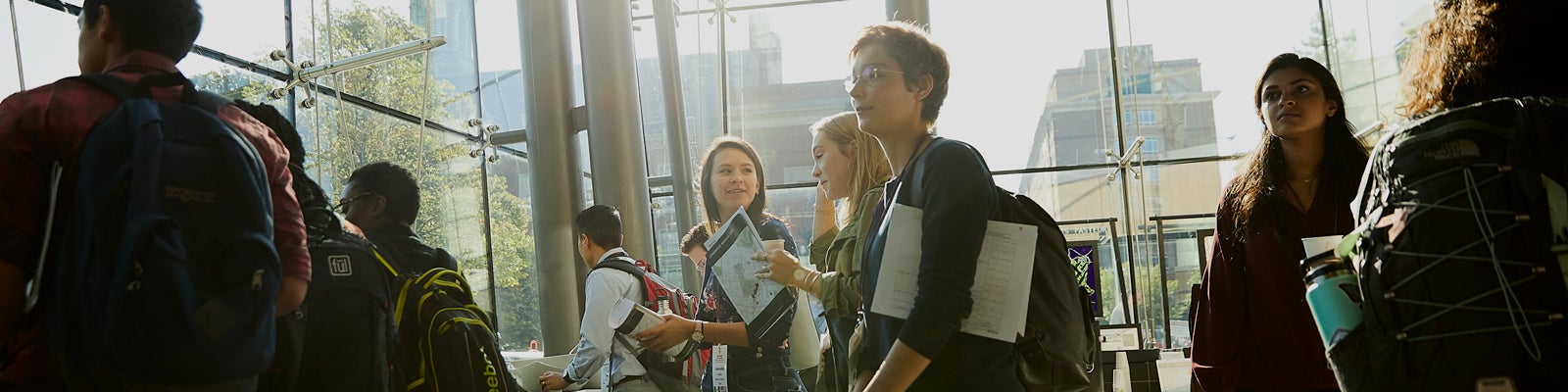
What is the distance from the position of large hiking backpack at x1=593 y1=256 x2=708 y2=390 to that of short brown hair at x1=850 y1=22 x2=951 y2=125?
1.83m

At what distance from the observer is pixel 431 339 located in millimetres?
2449

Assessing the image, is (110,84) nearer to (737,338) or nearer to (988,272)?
(988,272)

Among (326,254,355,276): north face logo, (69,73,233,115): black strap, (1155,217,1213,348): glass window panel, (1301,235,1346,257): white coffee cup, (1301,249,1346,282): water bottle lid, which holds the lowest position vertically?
(1155,217,1213,348): glass window panel

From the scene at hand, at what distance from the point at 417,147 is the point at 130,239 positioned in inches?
222

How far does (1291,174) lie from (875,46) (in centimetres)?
115

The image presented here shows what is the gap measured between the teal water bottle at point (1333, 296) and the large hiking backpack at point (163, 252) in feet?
5.01

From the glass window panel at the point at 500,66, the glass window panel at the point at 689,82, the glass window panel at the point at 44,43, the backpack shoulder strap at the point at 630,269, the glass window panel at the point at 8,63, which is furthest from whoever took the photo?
the glass window panel at the point at 689,82

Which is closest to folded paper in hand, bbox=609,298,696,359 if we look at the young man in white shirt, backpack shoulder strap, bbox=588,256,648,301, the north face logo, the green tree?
the young man in white shirt

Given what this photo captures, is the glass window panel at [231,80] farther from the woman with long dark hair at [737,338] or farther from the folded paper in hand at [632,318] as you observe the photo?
the woman with long dark hair at [737,338]

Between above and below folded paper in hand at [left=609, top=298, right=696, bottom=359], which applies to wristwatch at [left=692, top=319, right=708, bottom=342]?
below

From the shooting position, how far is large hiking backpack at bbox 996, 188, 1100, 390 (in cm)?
175

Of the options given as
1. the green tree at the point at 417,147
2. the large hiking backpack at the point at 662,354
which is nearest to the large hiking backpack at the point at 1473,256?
the large hiking backpack at the point at 662,354

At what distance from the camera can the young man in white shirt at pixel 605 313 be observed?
11.5 feet

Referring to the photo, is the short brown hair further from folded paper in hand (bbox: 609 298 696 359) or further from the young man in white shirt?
the young man in white shirt
